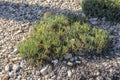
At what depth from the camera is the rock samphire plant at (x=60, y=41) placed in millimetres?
4230

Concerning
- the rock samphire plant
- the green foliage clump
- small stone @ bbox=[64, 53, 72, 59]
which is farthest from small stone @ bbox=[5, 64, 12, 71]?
the green foliage clump

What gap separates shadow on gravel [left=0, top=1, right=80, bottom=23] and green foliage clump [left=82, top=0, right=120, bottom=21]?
41cm

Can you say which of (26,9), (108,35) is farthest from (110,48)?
(26,9)

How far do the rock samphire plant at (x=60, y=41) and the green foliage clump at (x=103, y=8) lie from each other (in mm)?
650

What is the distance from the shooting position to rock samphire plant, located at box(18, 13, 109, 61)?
423cm

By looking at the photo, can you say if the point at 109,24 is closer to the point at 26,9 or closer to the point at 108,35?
the point at 108,35

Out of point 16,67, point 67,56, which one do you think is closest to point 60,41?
point 67,56

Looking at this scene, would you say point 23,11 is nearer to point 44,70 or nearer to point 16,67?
point 16,67

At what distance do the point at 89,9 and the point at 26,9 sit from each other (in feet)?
3.94

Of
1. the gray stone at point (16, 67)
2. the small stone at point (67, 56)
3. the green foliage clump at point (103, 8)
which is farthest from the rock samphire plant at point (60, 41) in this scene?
the green foliage clump at point (103, 8)

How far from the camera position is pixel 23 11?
18.6ft

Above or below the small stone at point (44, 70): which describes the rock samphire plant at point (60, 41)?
above

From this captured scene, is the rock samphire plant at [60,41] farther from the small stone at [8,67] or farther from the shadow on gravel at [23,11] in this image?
the shadow on gravel at [23,11]

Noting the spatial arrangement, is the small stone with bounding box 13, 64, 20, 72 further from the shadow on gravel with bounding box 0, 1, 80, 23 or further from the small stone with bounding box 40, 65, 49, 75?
the shadow on gravel with bounding box 0, 1, 80, 23
